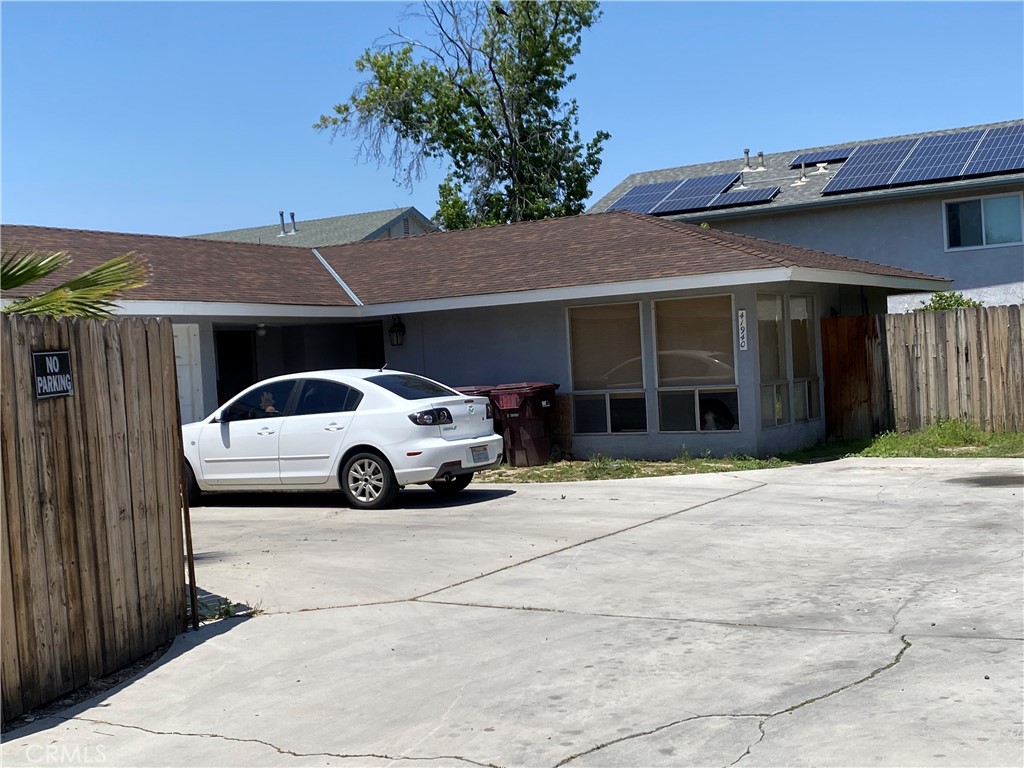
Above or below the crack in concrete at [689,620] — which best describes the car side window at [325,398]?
above

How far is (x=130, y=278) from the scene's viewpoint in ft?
26.3

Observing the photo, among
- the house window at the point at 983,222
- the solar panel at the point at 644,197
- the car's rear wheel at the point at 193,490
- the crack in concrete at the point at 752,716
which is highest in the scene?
the solar panel at the point at 644,197

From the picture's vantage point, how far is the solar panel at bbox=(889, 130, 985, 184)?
25.3m

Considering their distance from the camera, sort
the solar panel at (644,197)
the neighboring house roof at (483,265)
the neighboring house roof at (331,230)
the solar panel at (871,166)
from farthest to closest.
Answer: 1. the neighboring house roof at (331,230)
2. the solar panel at (644,197)
3. the solar panel at (871,166)
4. the neighboring house roof at (483,265)

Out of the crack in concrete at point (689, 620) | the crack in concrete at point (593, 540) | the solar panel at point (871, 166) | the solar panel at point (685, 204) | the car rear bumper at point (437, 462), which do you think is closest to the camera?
the crack in concrete at point (689, 620)

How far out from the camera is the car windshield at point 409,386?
1286 cm

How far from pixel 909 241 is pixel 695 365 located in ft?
38.8

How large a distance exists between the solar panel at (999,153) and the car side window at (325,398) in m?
17.6

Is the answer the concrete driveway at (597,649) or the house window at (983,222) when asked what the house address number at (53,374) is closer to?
the concrete driveway at (597,649)

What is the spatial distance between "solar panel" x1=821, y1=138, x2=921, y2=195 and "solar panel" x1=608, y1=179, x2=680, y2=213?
4.50 m

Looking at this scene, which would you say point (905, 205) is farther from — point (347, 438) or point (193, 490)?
point (193, 490)

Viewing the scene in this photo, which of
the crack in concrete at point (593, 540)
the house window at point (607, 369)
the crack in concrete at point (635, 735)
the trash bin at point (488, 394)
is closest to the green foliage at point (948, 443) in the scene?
the house window at point (607, 369)

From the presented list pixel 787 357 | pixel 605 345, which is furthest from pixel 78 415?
pixel 787 357

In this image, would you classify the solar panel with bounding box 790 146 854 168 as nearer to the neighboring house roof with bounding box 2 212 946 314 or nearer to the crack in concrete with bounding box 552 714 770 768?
the neighboring house roof with bounding box 2 212 946 314
